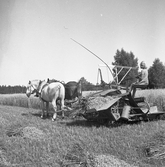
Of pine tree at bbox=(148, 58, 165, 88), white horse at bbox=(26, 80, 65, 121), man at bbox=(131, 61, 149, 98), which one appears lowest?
white horse at bbox=(26, 80, 65, 121)

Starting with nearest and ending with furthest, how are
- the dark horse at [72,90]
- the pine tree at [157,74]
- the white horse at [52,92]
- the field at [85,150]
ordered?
the field at [85,150]
the white horse at [52,92]
the dark horse at [72,90]
the pine tree at [157,74]

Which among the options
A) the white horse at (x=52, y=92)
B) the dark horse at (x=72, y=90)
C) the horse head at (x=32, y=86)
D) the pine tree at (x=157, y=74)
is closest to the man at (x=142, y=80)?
the white horse at (x=52, y=92)

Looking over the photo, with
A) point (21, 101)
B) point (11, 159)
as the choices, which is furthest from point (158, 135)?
point (21, 101)

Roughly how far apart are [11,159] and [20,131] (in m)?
1.97

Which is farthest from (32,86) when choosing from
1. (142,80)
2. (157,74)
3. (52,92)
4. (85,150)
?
(157,74)

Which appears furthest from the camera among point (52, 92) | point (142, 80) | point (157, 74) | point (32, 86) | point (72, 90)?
point (157, 74)

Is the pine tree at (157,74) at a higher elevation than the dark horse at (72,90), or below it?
higher

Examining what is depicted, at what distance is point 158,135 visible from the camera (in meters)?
4.11

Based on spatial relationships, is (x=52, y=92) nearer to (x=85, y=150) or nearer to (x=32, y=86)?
(x=32, y=86)

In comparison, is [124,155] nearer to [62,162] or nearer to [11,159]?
[62,162]

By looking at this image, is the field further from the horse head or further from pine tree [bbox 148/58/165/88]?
pine tree [bbox 148/58/165/88]

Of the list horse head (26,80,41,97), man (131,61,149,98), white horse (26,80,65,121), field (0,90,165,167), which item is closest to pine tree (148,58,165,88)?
horse head (26,80,41,97)

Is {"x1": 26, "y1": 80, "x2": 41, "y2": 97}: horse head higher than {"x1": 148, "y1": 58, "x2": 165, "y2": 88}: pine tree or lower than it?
lower

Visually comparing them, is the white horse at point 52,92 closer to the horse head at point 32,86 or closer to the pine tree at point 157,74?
the horse head at point 32,86
